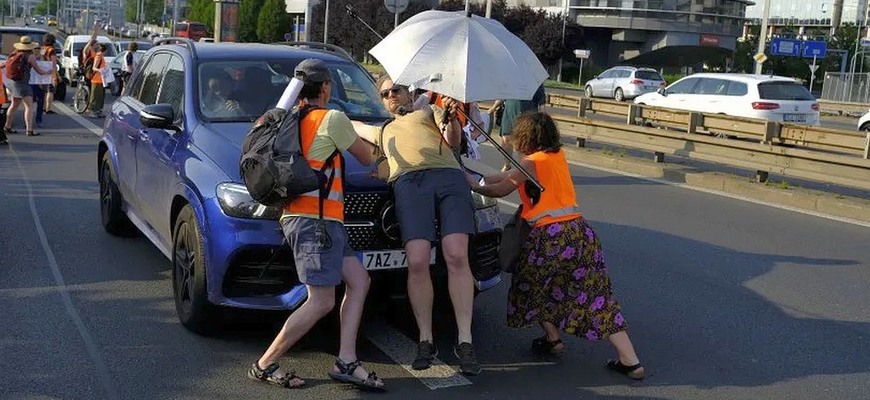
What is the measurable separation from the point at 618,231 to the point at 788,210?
3227mm

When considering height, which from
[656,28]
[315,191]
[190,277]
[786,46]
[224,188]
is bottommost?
[190,277]

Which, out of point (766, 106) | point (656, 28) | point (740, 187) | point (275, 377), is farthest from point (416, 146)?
point (656, 28)

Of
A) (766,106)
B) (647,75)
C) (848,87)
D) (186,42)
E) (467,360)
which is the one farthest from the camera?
(848,87)

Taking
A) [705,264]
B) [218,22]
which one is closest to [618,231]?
[705,264]

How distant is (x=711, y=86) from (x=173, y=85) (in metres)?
19.9

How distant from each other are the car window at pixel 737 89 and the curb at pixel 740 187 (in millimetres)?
8119

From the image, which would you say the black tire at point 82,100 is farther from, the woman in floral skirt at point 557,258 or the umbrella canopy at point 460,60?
the woman in floral skirt at point 557,258

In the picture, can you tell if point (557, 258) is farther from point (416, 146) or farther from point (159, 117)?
point (159, 117)

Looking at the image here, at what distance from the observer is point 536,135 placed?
5793 mm

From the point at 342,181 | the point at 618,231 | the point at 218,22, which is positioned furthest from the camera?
the point at 218,22

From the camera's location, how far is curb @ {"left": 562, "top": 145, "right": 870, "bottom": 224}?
40.4ft

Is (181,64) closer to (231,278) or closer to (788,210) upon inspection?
(231,278)

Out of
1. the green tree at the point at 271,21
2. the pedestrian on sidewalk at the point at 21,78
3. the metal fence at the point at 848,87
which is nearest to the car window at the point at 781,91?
the pedestrian on sidewalk at the point at 21,78

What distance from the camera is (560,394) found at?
549cm
